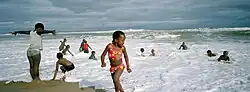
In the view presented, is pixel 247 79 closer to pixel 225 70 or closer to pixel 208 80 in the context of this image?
pixel 208 80

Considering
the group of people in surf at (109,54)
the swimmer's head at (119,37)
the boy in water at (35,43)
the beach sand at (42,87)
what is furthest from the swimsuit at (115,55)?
the boy in water at (35,43)

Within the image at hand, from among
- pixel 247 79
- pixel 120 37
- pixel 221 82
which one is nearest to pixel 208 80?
pixel 221 82

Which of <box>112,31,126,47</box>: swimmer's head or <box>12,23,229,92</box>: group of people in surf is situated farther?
<box>12,23,229,92</box>: group of people in surf

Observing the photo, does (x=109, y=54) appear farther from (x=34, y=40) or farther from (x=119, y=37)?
(x=34, y=40)

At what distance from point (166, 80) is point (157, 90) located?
150 centimetres

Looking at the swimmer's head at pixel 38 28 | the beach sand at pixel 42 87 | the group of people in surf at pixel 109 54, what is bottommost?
the beach sand at pixel 42 87

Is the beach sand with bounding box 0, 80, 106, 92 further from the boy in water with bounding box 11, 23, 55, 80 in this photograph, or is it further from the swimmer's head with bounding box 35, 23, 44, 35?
the swimmer's head with bounding box 35, 23, 44, 35

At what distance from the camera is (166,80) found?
A: 29.1ft

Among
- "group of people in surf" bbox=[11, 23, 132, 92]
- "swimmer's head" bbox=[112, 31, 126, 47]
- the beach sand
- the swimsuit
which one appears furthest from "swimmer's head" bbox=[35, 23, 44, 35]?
"swimmer's head" bbox=[112, 31, 126, 47]

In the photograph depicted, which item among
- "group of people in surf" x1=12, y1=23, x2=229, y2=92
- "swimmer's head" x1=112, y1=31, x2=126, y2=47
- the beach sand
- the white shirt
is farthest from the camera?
the white shirt

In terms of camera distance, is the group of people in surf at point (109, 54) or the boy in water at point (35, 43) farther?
the boy in water at point (35, 43)

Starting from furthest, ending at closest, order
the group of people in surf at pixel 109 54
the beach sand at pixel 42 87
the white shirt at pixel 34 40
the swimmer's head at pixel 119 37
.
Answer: the white shirt at pixel 34 40, the beach sand at pixel 42 87, the group of people in surf at pixel 109 54, the swimmer's head at pixel 119 37

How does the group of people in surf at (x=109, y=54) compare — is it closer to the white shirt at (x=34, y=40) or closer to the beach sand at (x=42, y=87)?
the white shirt at (x=34, y=40)

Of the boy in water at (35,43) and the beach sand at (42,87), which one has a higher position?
the boy in water at (35,43)
